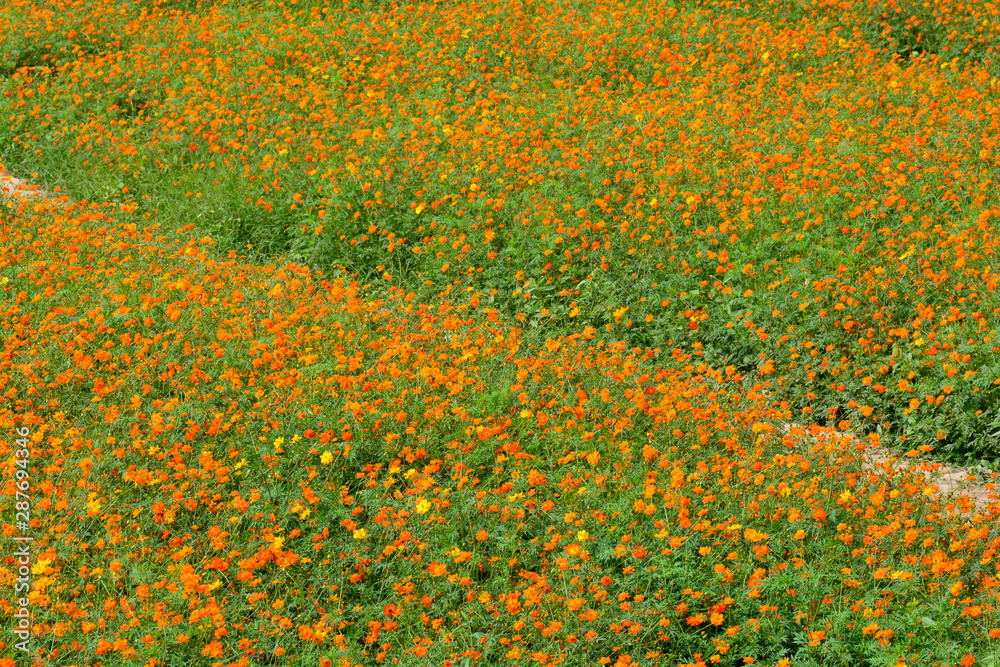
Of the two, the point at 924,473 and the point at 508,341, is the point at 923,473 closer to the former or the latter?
the point at 924,473

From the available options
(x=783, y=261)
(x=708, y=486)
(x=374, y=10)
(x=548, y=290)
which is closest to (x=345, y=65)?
(x=374, y=10)

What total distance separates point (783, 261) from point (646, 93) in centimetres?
368

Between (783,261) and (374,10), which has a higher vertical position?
(374,10)

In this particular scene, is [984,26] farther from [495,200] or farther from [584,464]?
[584,464]

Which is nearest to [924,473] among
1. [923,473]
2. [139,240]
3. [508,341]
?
[923,473]

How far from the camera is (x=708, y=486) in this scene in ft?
16.8

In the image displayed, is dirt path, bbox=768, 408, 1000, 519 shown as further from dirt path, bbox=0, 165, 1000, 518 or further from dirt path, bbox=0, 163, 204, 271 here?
dirt path, bbox=0, 163, 204, 271

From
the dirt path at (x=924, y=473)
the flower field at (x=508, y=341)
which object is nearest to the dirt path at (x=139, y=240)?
the flower field at (x=508, y=341)

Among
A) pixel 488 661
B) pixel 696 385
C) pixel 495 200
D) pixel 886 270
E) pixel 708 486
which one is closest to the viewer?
pixel 488 661

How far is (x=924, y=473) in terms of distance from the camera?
5922 mm

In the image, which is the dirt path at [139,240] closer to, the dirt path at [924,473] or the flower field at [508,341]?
the flower field at [508,341]

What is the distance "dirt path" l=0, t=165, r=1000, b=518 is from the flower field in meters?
0.06

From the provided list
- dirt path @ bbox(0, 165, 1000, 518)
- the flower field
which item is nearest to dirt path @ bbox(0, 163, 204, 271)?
the flower field

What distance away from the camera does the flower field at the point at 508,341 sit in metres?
4.45
